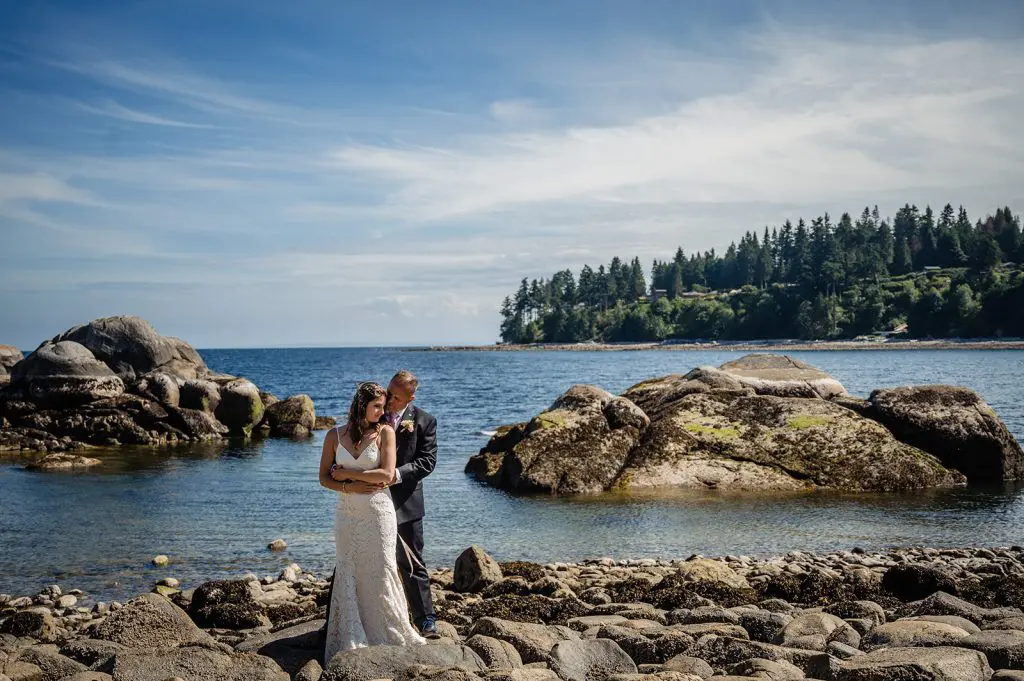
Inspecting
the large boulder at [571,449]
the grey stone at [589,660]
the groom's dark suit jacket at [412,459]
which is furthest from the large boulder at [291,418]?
the grey stone at [589,660]

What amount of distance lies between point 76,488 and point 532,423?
12537mm

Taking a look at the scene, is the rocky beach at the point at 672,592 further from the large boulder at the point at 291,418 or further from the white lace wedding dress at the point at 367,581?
the large boulder at the point at 291,418

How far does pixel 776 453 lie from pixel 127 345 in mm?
30564

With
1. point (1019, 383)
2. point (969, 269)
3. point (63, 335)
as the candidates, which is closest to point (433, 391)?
point (63, 335)

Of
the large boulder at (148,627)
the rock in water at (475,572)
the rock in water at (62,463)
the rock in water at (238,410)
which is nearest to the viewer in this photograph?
the large boulder at (148,627)

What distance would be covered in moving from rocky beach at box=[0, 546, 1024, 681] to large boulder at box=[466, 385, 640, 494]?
7008mm

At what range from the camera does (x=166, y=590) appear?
1355 cm

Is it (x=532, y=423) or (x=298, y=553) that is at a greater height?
(x=532, y=423)

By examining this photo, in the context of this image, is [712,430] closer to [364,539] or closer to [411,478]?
[411,478]

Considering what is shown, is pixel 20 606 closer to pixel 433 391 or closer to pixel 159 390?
pixel 159 390

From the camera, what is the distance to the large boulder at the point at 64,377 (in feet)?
118

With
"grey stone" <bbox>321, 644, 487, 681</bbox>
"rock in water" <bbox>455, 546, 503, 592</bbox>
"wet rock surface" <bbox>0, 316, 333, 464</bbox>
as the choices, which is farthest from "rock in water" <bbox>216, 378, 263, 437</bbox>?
"grey stone" <bbox>321, 644, 487, 681</bbox>

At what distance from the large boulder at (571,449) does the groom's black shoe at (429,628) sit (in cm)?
1235

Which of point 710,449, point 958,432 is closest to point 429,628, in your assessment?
point 710,449
